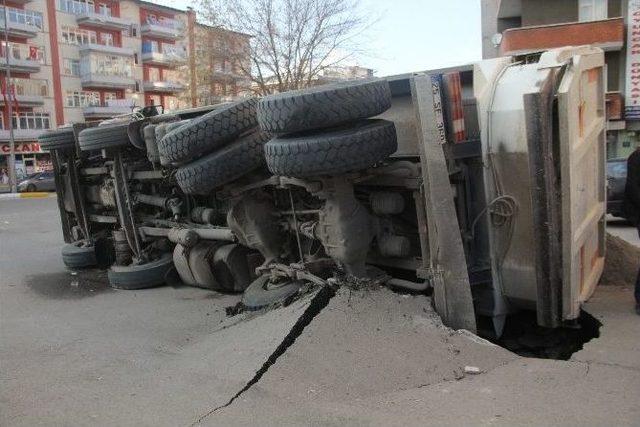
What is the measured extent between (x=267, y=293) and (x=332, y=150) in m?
1.62

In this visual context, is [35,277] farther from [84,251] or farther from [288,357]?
[288,357]

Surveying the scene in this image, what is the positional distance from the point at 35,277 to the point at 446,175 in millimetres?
6106

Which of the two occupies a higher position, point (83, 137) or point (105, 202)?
point (83, 137)

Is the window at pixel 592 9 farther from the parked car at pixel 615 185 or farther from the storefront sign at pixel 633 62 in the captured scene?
the parked car at pixel 615 185

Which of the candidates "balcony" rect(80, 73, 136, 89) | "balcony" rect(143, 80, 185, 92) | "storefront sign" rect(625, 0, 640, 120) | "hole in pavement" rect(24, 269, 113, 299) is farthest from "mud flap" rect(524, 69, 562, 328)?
"balcony" rect(143, 80, 185, 92)

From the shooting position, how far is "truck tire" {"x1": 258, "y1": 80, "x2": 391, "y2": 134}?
3.96 m

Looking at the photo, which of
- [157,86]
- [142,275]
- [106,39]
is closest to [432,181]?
[142,275]

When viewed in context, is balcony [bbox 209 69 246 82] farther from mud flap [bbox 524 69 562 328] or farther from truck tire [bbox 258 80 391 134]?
mud flap [bbox 524 69 562 328]

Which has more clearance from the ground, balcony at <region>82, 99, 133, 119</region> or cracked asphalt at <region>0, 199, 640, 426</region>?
balcony at <region>82, 99, 133, 119</region>

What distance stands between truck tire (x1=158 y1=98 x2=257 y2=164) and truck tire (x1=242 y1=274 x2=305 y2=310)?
1.22 meters

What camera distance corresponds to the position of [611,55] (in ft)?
95.1

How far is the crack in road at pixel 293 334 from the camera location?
3.54 m

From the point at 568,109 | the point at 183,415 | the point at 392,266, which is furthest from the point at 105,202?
the point at 568,109

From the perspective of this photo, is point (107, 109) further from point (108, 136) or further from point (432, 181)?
point (432, 181)
